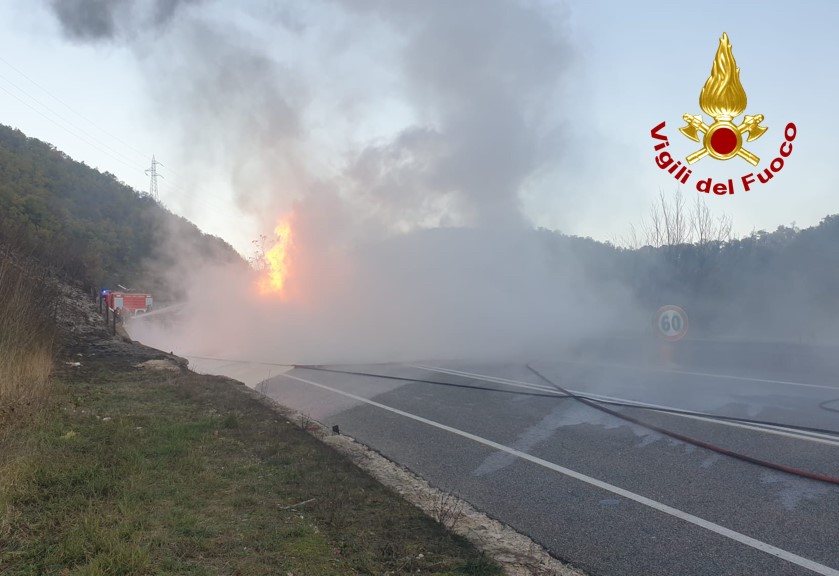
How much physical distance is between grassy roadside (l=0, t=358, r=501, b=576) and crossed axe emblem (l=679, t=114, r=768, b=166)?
25.7ft

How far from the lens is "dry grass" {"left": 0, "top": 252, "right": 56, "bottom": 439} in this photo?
19.5 feet

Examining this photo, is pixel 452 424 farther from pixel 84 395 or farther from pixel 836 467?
pixel 84 395

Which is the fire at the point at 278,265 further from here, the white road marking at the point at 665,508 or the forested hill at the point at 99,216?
the white road marking at the point at 665,508

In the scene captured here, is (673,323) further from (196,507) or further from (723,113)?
(196,507)

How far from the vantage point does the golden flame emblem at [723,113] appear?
9.33 metres

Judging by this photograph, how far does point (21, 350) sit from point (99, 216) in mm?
44403

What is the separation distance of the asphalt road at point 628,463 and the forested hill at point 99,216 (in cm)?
2278

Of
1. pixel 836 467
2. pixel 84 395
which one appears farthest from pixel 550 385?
pixel 84 395

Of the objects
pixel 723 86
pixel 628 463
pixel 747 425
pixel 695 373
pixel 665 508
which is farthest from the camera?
pixel 695 373

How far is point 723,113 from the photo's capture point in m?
9.66

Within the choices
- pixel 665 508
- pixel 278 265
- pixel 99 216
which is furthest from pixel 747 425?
pixel 99 216

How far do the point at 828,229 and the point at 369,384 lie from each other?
68.7 feet

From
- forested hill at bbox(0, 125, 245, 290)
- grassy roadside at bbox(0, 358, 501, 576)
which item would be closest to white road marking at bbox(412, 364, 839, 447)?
grassy roadside at bbox(0, 358, 501, 576)

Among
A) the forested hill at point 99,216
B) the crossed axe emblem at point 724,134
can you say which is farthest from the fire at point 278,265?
the crossed axe emblem at point 724,134
